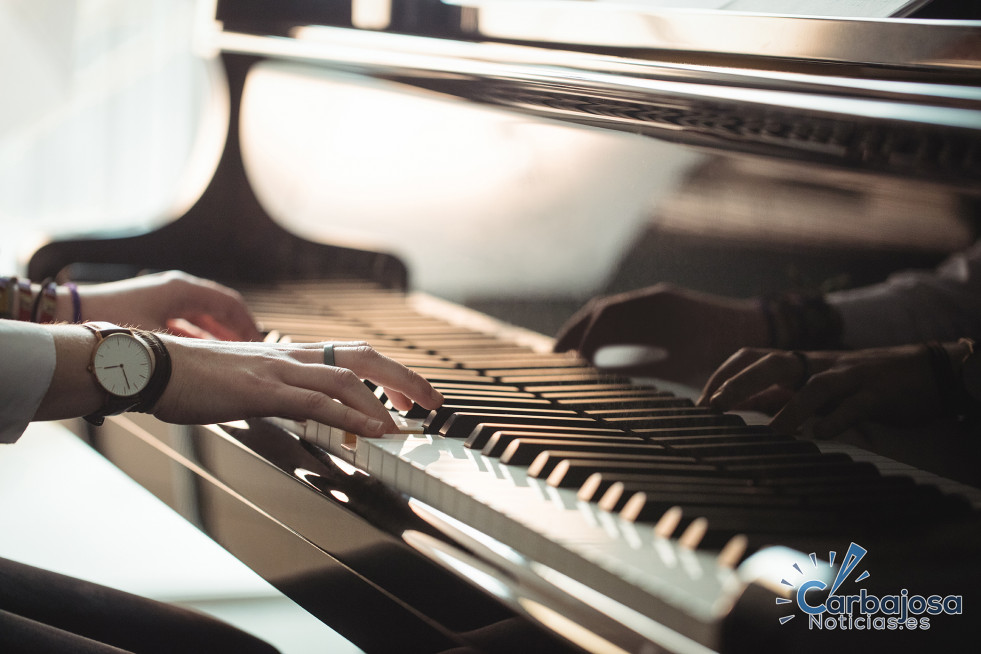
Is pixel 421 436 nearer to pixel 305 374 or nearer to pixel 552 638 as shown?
pixel 305 374

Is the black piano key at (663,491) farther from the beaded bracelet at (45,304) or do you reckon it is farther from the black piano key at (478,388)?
the beaded bracelet at (45,304)

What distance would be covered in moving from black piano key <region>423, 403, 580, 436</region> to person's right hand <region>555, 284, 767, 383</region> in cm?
15

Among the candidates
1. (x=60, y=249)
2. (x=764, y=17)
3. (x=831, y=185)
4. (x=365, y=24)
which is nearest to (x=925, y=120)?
(x=831, y=185)

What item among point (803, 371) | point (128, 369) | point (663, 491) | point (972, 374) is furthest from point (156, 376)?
point (972, 374)

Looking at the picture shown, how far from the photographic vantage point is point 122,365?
88 cm

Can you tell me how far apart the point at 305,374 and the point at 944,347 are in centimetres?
60

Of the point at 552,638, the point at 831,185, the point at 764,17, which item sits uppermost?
the point at 764,17

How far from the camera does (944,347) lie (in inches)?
26.9

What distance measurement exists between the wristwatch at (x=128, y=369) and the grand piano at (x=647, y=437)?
165mm

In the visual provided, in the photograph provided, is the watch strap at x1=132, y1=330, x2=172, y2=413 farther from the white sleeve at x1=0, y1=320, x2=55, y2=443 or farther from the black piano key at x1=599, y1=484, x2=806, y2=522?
the black piano key at x1=599, y1=484, x2=806, y2=522

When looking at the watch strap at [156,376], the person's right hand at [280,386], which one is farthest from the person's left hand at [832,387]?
the watch strap at [156,376]

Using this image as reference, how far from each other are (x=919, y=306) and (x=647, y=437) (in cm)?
28

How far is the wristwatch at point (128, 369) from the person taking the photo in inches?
34.6

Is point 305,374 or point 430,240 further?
point 430,240
